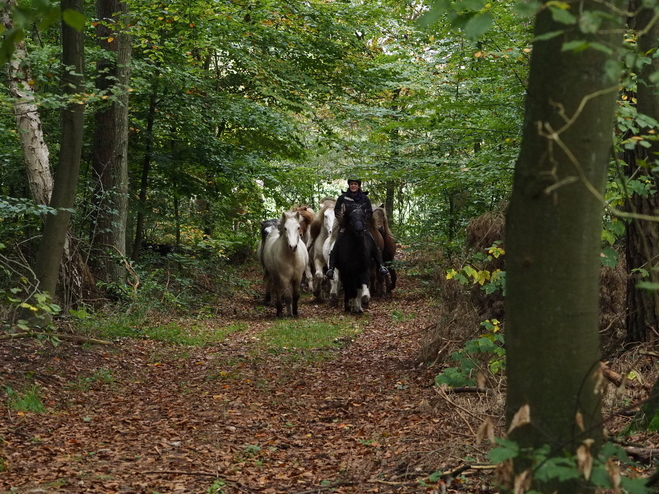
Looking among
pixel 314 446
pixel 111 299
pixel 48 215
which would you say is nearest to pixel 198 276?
pixel 111 299

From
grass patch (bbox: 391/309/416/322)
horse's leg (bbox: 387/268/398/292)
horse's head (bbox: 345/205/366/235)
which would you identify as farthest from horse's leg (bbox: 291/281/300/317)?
horse's leg (bbox: 387/268/398/292)

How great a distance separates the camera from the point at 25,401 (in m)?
7.24

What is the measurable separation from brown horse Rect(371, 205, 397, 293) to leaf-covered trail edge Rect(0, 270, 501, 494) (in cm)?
629

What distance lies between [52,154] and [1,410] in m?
7.41

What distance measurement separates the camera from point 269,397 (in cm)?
813

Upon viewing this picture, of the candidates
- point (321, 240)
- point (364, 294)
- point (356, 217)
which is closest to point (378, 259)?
point (364, 294)

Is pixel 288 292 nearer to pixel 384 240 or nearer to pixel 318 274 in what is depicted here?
pixel 318 274

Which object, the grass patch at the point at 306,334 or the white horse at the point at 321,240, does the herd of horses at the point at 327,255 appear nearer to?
the white horse at the point at 321,240

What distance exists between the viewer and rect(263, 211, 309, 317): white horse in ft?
47.9

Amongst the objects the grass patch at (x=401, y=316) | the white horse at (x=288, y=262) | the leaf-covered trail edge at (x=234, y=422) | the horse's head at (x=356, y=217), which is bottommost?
the leaf-covered trail edge at (x=234, y=422)

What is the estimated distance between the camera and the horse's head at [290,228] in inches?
569

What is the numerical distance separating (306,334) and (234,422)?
5.32 metres

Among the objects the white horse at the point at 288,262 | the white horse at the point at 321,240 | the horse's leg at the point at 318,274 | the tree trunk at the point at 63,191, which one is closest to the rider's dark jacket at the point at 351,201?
the white horse at the point at 288,262

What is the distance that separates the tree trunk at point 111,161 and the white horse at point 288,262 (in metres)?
2.96
